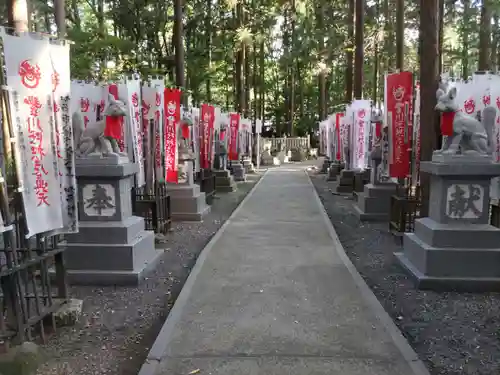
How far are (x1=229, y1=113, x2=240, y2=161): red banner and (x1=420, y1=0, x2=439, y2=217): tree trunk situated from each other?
493 inches

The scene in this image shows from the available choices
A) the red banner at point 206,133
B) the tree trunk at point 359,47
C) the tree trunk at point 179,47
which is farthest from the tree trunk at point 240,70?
the red banner at point 206,133

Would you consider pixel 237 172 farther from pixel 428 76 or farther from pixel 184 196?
pixel 428 76

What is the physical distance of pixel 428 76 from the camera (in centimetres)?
780

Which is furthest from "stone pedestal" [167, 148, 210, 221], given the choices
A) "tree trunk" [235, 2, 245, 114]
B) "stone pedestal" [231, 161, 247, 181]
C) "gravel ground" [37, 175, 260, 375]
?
"tree trunk" [235, 2, 245, 114]

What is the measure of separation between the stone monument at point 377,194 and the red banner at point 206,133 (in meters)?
4.91

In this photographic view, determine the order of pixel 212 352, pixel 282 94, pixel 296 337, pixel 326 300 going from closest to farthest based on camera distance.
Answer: pixel 212 352
pixel 296 337
pixel 326 300
pixel 282 94

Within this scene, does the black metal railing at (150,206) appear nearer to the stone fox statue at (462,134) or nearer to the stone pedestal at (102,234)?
the stone pedestal at (102,234)

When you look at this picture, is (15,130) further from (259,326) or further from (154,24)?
(154,24)

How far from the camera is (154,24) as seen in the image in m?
25.5

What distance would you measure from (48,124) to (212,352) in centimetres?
278

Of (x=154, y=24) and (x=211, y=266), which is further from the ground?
(x=154, y=24)

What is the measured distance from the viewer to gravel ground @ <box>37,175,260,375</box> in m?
4.09

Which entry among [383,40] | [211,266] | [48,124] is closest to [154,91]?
[211,266]

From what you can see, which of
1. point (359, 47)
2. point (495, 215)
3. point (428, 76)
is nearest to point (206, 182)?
point (359, 47)
